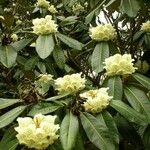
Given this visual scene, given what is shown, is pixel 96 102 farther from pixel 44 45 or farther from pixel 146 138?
pixel 44 45

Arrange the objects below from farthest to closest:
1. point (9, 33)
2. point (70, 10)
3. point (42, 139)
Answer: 1. point (70, 10)
2. point (9, 33)
3. point (42, 139)

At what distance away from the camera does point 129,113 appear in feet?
4.81

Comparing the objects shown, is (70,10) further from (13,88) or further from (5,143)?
(5,143)

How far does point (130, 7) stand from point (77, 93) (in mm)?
697

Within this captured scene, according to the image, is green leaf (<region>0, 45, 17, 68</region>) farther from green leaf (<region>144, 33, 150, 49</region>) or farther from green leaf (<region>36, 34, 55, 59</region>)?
green leaf (<region>144, 33, 150, 49</region>)

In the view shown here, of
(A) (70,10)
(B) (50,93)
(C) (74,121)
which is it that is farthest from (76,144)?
(A) (70,10)

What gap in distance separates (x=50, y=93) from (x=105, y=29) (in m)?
0.42

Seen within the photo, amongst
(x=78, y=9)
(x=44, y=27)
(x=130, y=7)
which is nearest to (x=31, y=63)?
(x=44, y=27)

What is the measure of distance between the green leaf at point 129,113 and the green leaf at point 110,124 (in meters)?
0.04

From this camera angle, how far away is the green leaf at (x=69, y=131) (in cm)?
130

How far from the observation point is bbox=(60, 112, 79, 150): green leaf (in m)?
1.30

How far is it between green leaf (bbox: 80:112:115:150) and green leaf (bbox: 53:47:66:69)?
680 millimetres

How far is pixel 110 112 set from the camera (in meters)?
1.61

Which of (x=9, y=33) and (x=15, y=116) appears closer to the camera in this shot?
(x=15, y=116)
